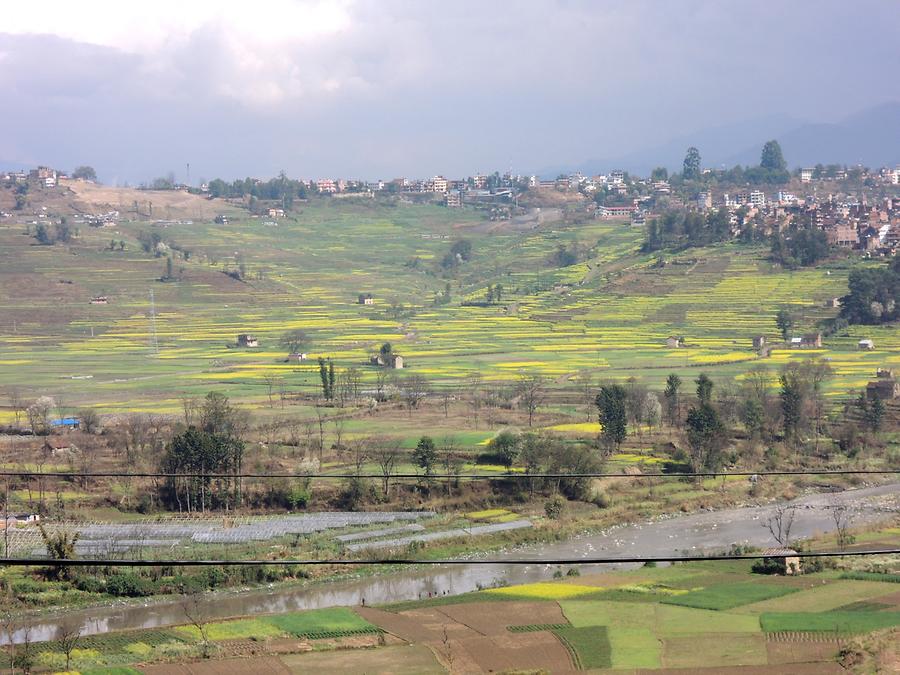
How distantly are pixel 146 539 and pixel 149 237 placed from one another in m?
46.0

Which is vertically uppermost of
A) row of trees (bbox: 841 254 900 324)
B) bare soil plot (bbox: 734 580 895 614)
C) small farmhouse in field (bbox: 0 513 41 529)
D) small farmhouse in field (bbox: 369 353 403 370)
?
row of trees (bbox: 841 254 900 324)

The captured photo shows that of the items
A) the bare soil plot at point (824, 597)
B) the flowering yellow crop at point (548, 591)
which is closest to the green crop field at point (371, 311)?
the flowering yellow crop at point (548, 591)

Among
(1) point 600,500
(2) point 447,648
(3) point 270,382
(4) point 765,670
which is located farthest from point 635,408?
(4) point 765,670

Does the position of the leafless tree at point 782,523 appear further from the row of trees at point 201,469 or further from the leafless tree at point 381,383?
the leafless tree at point 381,383

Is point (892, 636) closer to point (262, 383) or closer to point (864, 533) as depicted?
point (864, 533)

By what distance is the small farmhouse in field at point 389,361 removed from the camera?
35438 mm

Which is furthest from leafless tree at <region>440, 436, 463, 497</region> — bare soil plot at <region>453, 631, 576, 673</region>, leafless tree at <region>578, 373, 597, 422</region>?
bare soil plot at <region>453, 631, 576, 673</region>

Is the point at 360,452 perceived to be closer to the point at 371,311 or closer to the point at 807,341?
the point at 807,341

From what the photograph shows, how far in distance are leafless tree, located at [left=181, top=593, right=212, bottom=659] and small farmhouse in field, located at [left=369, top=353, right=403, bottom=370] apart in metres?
18.8

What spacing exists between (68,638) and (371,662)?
3750 mm

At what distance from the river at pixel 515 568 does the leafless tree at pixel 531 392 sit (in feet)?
23.3

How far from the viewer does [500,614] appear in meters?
15.3

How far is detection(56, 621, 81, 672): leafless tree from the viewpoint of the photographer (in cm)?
1331

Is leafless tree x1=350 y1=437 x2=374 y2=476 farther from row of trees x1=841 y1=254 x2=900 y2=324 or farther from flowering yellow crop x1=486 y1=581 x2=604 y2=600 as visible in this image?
row of trees x1=841 y1=254 x2=900 y2=324
